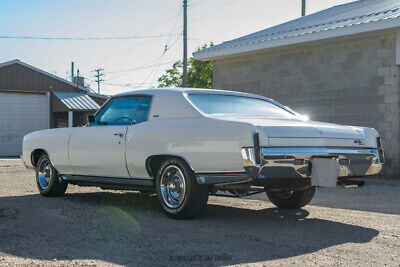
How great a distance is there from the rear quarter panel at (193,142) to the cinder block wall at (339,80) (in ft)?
24.2

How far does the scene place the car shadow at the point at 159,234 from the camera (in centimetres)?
431

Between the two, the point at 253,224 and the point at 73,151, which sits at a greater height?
the point at 73,151

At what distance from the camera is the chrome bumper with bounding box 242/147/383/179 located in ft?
16.7

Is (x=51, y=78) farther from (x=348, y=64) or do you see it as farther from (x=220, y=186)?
(x=220, y=186)

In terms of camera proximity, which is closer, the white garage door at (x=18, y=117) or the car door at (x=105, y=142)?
the car door at (x=105, y=142)

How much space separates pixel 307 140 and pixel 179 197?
62.8 inches

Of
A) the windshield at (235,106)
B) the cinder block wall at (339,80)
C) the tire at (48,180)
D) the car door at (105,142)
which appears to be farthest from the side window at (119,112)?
the cinder block wall at (339,80)

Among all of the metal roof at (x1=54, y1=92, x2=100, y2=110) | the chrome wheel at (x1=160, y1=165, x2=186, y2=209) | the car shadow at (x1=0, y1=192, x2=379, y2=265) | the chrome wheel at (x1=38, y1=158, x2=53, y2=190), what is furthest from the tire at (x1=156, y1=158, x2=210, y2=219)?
the metal roof at (x1=54, y1=92, x2=100, y2=110)

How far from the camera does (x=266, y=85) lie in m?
14.6

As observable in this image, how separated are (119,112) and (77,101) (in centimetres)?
2668

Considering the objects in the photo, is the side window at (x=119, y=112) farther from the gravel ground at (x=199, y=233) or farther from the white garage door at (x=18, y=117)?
the white garage door at (x=18, y=117)

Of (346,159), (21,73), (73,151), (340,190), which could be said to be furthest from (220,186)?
(21,73)

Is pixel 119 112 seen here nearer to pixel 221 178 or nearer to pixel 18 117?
pixel 221 178

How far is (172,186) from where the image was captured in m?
5.97
